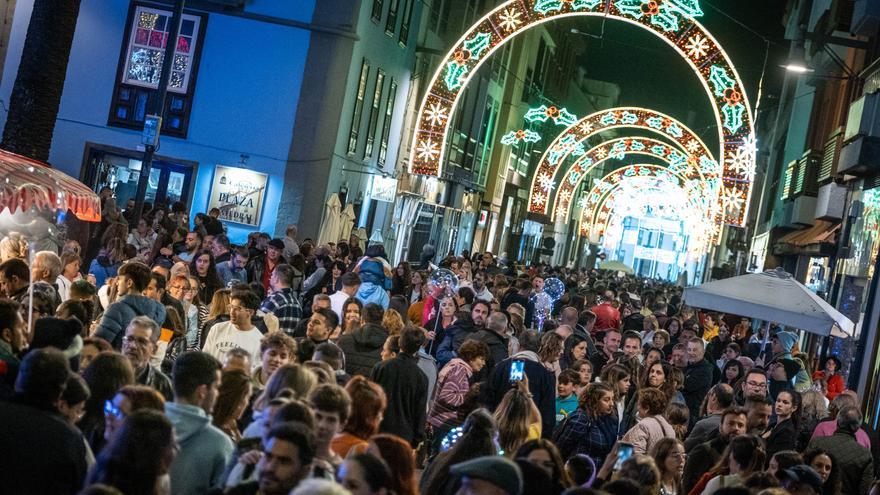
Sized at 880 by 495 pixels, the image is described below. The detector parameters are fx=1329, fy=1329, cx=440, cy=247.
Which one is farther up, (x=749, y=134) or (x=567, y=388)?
(x=749, y=134)

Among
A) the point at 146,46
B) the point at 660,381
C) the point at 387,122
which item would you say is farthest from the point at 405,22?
the point at 660,381

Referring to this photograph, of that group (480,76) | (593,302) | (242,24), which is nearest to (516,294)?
(593,302)

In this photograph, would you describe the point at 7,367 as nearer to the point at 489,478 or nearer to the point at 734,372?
the point at 489,478

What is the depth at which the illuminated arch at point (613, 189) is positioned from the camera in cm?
7056

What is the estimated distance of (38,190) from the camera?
1159 centimetres

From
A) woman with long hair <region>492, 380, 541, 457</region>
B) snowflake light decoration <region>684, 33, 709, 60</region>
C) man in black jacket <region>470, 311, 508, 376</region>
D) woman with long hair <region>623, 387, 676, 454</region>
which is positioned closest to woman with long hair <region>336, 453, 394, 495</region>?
woman with long hair <region>492, 380, 541, 457</region>

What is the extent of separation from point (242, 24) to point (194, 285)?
1886 cm

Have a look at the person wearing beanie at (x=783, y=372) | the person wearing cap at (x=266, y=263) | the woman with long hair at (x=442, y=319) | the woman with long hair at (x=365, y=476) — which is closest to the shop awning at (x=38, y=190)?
the woman with long hair at (x=442, y=319)

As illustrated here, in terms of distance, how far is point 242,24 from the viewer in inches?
1188

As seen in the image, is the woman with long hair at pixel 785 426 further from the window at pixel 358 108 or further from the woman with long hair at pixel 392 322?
the window at pixel 358 108

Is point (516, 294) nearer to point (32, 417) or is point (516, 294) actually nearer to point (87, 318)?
point (87, 318)

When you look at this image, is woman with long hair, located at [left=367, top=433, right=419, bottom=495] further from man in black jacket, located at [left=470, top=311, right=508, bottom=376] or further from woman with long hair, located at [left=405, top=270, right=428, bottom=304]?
woman with long hair, located at [left=405, top=270, right=428, bottom=304]

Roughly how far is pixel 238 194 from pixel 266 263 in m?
12.5

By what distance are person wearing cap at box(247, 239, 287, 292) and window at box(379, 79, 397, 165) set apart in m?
18.0
